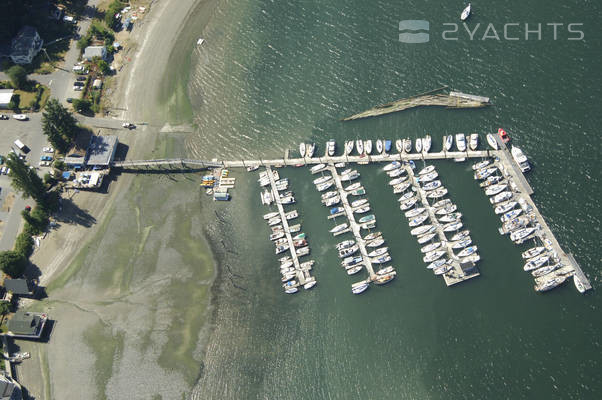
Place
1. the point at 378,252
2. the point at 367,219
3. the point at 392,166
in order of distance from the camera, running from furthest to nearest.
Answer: the point at 392,166, the point at 367,219, the point at 378,252

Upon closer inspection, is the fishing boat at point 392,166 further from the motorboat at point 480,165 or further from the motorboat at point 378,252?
the motorboat at point 378,252

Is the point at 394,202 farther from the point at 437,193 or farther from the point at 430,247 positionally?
the point at 430,247

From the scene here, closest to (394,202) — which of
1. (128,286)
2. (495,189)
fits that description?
(495,189)

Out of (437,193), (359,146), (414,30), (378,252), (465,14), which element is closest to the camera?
(378,252)

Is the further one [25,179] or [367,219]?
[367,219]

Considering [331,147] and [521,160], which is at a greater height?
[331,147]

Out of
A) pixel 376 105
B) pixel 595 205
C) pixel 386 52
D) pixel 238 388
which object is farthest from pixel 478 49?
pixel 238 388

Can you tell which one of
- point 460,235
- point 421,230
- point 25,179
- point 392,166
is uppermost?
point 25,179

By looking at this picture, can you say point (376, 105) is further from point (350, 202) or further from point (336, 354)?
point (336, 354)
